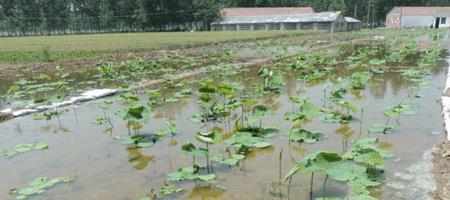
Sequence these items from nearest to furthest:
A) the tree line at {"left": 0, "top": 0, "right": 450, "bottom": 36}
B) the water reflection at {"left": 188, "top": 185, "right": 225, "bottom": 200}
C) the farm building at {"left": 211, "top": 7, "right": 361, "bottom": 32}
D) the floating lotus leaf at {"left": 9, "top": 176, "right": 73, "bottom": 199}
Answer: the water reflection at {"left": 188, "top": 185, "right": 225, "bottom": 200}
the floating lotus leaf at {"left": 9, "top": 176, "right": 73, "bottom": 199}
the farm building at {"left": 211, "top": 7, "right": 361, "bottom": 32}
the tree line at {"left": 0, "top": 0, "right": 450, "bottom": 36}

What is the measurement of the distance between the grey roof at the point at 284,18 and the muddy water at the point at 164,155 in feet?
185

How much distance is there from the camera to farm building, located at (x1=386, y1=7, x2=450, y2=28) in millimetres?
74206

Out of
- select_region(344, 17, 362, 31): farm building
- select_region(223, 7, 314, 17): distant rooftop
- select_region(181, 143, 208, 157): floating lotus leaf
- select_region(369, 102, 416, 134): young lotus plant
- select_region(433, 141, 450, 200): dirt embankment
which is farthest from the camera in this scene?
Answer: select_region(223, 7, 314, 17): distant rooftop

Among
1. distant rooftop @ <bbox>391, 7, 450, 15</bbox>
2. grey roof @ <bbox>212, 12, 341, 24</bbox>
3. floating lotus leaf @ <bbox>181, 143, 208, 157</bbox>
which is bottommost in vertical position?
floating lotus leaf @ <bbox>181, 143, 208, 157</bbox>

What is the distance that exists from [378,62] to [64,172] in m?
13.6

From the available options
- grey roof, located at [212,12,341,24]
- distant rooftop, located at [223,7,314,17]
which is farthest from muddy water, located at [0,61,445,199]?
distant rooftop, located at [223,7,314,17]

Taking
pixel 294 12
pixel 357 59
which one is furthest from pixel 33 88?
pixel 294 12

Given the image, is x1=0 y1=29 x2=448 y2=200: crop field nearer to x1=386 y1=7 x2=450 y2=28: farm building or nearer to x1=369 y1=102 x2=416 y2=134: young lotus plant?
x1=369 y1=102 x2=416 y2=134: young lotus plant

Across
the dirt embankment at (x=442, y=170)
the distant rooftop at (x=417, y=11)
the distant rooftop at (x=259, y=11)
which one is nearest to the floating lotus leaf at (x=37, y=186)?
the dirt embankment at (x=442, y=170)

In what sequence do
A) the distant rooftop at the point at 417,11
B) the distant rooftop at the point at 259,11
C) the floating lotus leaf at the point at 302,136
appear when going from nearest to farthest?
the floating lotus leaf at the point at 302,136 < the distant rooftop at the point at 259,11 < the distant rooftop at the point at 417,11

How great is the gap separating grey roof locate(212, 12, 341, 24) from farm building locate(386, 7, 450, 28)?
1901cm

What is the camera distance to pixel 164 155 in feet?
22.4

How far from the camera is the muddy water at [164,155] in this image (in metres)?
5.46

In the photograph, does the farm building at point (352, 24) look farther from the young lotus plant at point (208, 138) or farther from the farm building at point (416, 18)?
the young lotus plant at point (208, 138)
